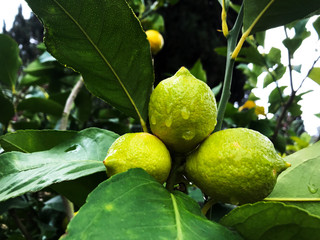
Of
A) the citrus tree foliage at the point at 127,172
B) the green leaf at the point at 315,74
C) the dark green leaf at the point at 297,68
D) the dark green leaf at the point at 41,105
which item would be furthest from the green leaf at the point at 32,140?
the dark green leaf at the point at 297,68

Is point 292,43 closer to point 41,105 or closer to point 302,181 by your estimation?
point 302,181

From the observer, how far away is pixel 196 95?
22.2 inches

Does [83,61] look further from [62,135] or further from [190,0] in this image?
[190,0]

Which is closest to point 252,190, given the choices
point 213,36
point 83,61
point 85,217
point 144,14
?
point 85,217

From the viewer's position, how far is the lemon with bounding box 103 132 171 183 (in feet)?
1.73

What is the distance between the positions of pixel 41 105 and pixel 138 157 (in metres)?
1.04

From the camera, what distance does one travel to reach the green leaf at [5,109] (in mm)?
1192

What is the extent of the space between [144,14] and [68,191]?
184 centimetres

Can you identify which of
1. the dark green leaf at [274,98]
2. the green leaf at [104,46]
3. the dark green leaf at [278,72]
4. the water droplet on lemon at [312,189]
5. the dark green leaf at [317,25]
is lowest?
the dark green leaf at [274,98]

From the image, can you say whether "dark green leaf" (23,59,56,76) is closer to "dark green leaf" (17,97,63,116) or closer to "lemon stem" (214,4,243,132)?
"dark green leaf" (17,97,63,116)

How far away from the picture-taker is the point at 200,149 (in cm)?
58

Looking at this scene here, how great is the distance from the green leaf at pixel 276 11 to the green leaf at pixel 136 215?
43cm

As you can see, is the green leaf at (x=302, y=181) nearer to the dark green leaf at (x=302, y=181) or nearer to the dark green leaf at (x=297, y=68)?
the dark green leaf at (x=302, y=181)

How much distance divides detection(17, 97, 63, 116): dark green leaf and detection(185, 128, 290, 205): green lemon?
1032 millimetres
